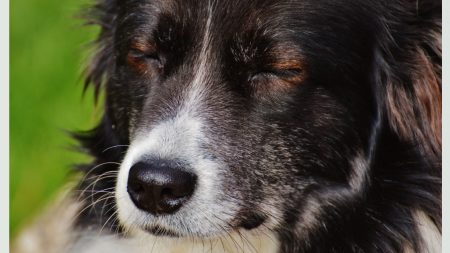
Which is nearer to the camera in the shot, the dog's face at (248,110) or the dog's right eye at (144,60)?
the dog's face at (248,110)

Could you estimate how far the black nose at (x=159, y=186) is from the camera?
7.98ft

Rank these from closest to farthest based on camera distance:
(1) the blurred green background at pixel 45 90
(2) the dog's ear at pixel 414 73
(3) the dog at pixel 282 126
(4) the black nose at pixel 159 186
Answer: (4) the black nose at pixel 159 186 → (3) the dog at pixel 282 126 → (2) the dog's ear at pixel 414 73 → (1) the blurred green background at pixel 45 90

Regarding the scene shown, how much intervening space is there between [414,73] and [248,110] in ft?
1.66

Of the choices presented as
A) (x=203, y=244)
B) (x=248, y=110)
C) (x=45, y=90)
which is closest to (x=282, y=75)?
(x=248, y=110)

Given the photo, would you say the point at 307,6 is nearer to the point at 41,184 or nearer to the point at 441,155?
the point at 441,155

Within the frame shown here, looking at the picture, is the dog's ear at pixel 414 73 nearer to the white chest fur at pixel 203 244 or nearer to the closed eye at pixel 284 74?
the closed eye at pixel 284 74

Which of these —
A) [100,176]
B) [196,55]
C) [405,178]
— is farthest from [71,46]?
[405,178]

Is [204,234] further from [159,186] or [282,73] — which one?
[282,73]

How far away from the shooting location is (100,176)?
2.98 metres

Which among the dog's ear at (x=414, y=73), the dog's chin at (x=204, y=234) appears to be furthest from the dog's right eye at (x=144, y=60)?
→ the dog's ear at (x=414, y=73)

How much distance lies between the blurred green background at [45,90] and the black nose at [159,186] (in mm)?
739

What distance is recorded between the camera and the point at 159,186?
2.45m

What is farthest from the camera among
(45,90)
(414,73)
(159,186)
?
(45,90)

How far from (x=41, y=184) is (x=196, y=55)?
1405 millimetres
